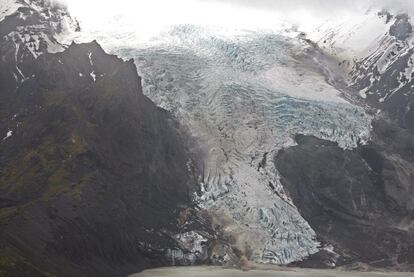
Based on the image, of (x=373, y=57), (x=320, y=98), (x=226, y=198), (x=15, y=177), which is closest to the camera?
(x=15, y=177)

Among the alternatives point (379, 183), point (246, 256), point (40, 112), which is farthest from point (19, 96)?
point (379, 183)

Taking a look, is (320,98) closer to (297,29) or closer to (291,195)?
(291,195)

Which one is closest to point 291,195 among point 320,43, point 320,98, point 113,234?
point 320,98

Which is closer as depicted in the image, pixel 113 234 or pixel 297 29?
pixel 113 234

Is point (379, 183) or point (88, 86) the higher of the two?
point (88, 86)

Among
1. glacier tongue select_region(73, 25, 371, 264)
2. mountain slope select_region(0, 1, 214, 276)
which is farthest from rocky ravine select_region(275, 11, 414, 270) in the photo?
mountain slope select_region(0, 1, 214, 276)

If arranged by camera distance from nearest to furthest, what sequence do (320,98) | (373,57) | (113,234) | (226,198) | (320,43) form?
(113,234) < (226,198) < (320,98) < (373,57) < (320,43)

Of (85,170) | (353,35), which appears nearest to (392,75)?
(353,35)
